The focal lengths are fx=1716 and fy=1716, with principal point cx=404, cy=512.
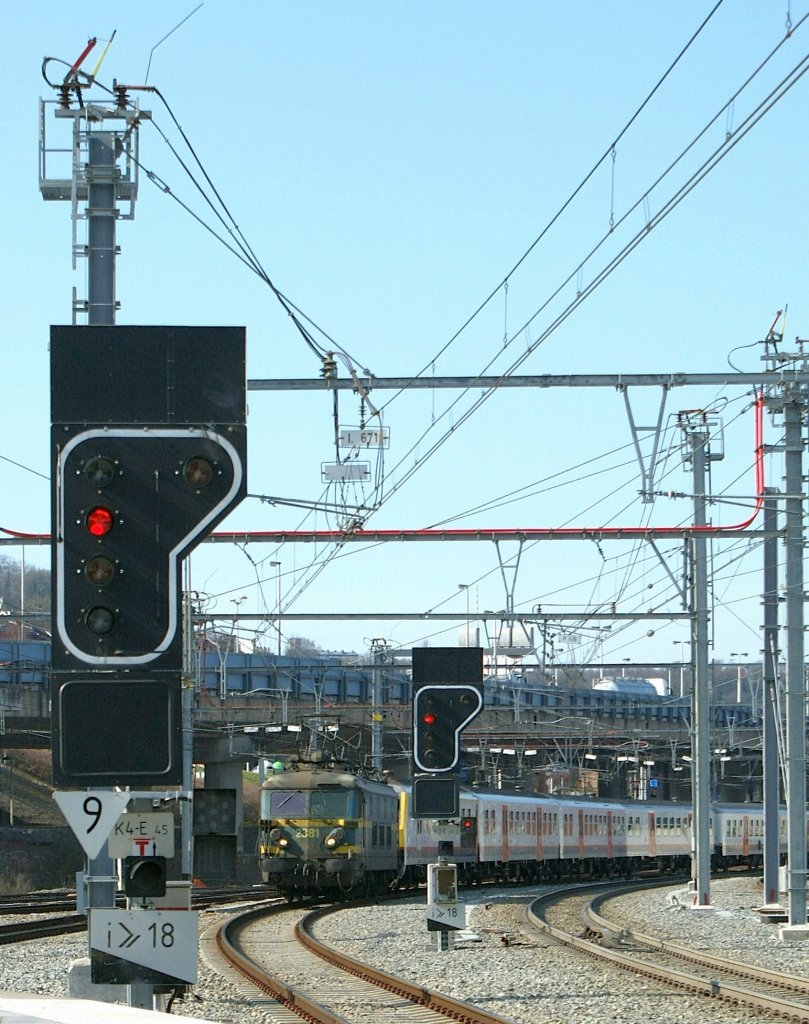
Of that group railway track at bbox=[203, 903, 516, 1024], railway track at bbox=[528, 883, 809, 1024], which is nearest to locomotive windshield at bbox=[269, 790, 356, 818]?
railway track at bbox=[528, 883, 809, 1024]

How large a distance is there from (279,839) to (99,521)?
95.9 ft

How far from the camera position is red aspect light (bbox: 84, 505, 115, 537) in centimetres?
935

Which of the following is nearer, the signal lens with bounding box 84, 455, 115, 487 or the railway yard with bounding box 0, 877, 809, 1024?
the signal lens with bounding box 84, 455, 115, 487

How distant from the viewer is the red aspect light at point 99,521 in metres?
9.35

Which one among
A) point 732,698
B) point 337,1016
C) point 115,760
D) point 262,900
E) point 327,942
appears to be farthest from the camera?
point 732,698

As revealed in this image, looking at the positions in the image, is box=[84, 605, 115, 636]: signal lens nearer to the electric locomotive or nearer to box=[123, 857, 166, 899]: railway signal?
box=[123, 857, 166, 899]: railway signal

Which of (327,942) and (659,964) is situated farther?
(327,942)

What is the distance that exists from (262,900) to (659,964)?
20053 mm

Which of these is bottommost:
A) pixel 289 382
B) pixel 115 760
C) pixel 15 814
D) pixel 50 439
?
pixel 15 814

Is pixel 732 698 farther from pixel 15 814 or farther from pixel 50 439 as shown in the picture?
pixel 50 439

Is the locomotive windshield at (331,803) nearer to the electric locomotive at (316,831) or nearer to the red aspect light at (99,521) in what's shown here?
the electric locomotive at (316,831)

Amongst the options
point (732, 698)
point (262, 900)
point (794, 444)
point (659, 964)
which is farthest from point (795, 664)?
point (732, 698)

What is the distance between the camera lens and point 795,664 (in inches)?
1012

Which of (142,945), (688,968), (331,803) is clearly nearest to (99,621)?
(142,945)
